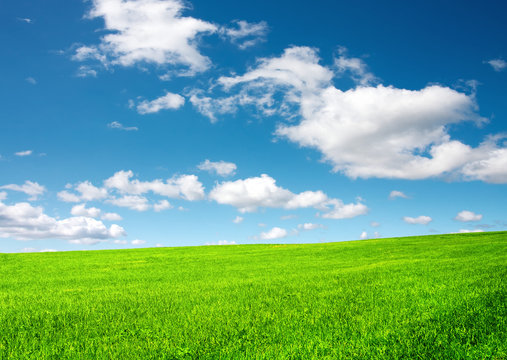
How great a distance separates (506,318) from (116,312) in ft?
30.0

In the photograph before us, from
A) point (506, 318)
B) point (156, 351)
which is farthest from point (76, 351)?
point (506, 318)

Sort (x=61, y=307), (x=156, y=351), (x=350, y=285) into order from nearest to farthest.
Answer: (x=156, y=351), (x=61, y=307), (x=350, y=285)

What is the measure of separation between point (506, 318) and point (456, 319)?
941 mm

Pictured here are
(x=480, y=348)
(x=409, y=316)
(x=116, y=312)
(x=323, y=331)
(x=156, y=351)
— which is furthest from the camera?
(x=116, y=312)

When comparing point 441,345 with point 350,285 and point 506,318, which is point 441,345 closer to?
point 506,318

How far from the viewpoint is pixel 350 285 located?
12.2m

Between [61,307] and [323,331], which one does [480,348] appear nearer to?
[323,331]

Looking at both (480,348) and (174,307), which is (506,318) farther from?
(174,307)

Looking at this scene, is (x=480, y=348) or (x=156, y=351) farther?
(x=156, y=351)

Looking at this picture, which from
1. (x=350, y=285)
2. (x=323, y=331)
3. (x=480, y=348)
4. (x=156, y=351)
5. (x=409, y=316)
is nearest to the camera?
(x=480, y=348)

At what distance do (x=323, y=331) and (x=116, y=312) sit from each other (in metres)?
5.70

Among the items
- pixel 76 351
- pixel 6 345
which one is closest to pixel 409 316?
pixel 76 351

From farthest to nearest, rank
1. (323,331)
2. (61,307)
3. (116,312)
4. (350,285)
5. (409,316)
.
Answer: (350,285) → (61,307) → (116,312) → (409,316) → (323,331)

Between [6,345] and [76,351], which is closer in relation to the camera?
[76,351]
